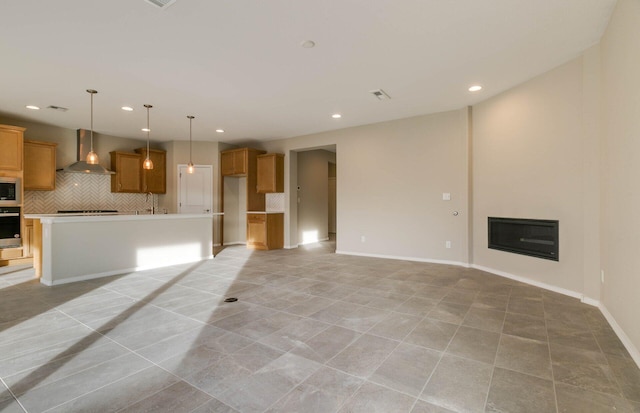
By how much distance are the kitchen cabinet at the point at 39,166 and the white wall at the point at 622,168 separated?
8968mm

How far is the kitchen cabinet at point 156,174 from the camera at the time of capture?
7770 millimetres

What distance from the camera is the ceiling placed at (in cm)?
273

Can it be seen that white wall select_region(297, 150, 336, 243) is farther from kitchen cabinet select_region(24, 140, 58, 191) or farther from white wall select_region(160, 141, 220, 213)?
kitchen cabinet select_region(24, 140, 58, 191)

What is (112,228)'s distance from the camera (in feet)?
15.8

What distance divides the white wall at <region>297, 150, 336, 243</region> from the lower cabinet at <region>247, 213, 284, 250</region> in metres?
0.74

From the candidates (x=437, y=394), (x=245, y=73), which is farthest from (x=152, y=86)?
(x=437, y=394)

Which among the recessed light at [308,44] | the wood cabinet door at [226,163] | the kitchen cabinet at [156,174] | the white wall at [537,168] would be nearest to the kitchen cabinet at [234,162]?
the wood cabinet door at [226,163]

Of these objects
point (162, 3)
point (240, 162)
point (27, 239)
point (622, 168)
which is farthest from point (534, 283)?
point (27, 239)

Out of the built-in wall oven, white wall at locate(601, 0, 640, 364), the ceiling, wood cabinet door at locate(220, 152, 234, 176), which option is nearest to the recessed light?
the ceiling

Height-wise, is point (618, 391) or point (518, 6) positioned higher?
point (518, 6)

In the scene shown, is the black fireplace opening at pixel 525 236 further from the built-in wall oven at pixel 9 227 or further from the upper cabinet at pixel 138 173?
the built-in wall oven at pixel 9 227

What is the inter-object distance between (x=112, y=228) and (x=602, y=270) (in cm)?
658

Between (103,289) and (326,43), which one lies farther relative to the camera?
(103,289)

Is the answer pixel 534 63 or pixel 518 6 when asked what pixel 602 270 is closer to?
pixel 534 63
